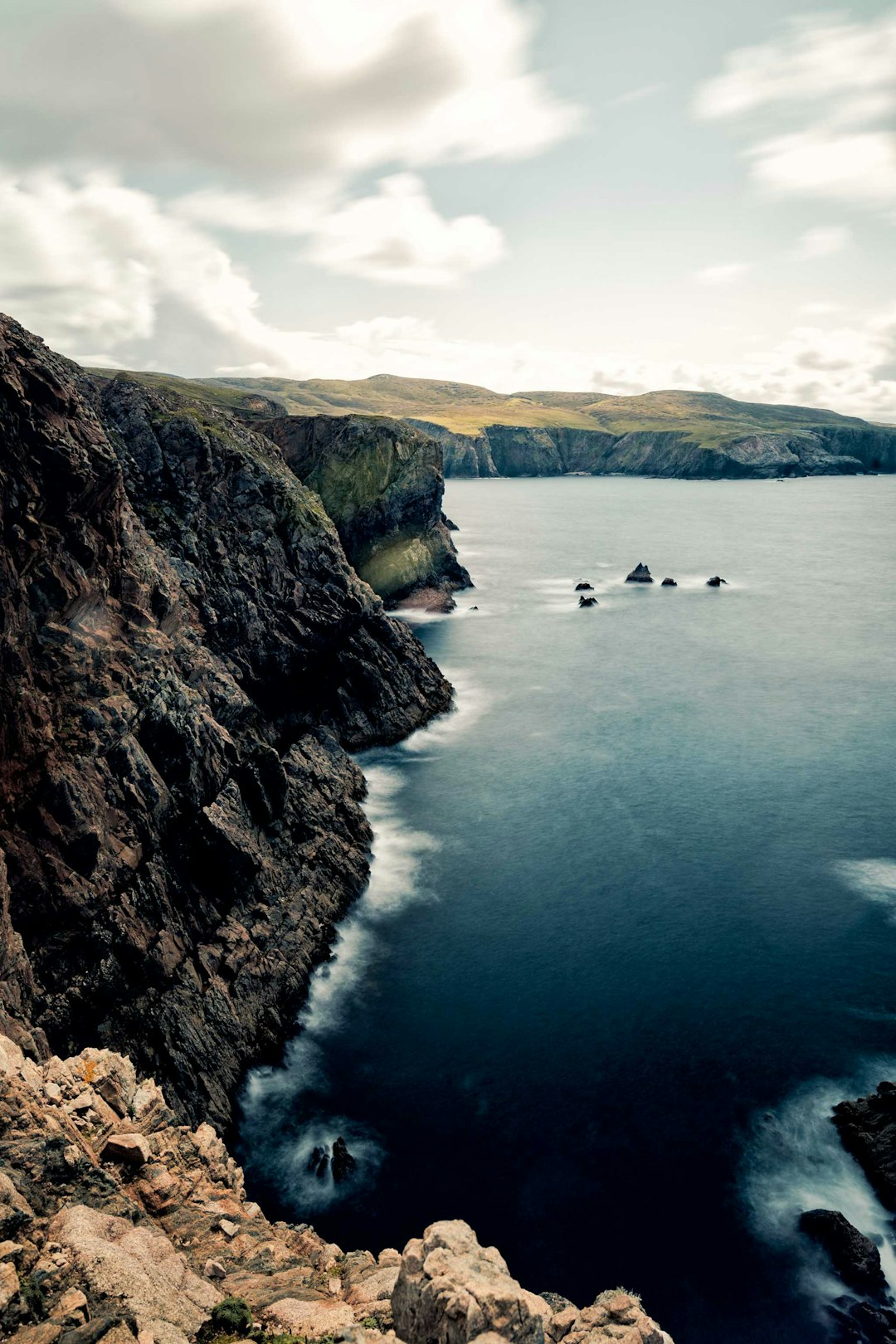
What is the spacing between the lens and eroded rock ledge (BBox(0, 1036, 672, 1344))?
60.0 feet

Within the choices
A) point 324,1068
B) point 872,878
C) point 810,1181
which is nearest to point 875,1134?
point 810,1181

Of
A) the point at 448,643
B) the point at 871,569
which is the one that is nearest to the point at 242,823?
the point at 448,643

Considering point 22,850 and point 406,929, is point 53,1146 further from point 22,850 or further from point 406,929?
point 406,929

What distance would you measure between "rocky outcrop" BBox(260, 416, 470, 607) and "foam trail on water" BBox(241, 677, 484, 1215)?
78.4 metres

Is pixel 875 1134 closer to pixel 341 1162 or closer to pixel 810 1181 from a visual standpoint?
pixel 810 1181

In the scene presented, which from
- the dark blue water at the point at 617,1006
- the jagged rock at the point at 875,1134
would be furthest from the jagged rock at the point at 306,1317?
the jagged rock at the point at 875,1134

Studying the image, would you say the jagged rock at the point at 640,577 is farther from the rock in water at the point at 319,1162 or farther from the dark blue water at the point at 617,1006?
the rock in water at the point at 319,1162

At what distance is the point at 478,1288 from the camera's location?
1956 cm

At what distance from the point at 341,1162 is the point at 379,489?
117419 mm

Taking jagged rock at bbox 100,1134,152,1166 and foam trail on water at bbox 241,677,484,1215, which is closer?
jagged rock at bbox 100,1134,152,1166

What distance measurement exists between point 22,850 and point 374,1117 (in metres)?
22.6

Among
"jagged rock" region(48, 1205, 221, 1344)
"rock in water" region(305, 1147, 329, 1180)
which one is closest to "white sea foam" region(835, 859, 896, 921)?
"rock in water" region(305, 1147, 329, 1180)

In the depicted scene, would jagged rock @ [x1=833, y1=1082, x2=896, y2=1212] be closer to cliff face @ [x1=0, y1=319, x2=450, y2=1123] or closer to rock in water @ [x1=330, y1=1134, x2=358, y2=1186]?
rock in water @ [x1=330, y1=1134, x2=358, y2=1186]

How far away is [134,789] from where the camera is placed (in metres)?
43.6
